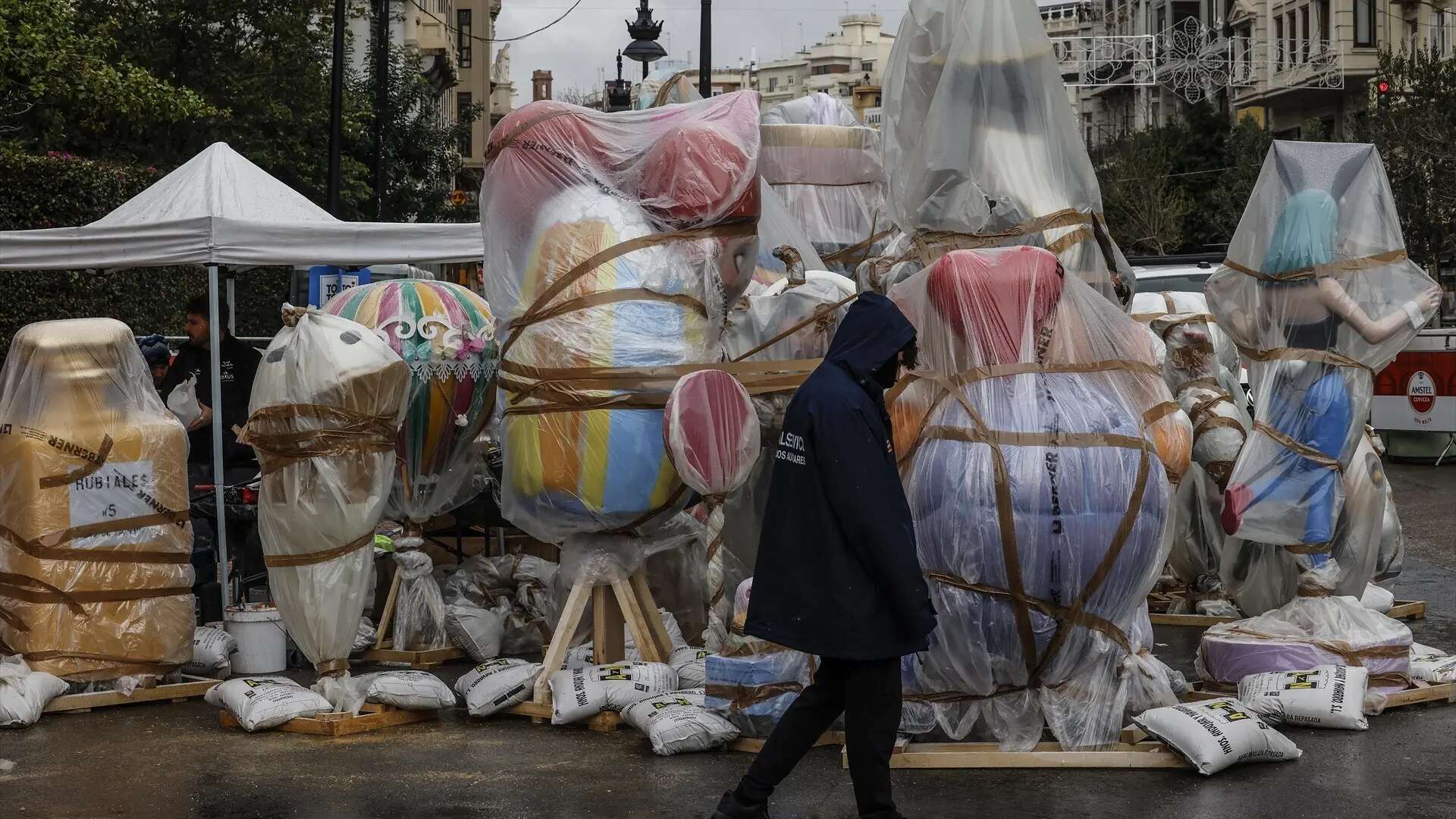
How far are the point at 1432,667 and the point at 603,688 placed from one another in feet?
12.1

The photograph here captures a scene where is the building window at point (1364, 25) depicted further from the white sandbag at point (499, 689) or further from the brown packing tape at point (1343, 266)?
the white sandbag at point (499, 689)

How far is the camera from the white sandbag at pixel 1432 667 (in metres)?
7.78

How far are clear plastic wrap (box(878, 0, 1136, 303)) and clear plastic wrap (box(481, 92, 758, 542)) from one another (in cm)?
80

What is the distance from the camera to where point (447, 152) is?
35031 mm

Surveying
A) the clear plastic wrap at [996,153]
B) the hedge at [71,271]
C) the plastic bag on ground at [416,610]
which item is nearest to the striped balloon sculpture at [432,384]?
the plastic bag on ground at [416,610]

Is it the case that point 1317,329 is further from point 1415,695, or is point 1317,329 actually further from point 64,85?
point 64,85

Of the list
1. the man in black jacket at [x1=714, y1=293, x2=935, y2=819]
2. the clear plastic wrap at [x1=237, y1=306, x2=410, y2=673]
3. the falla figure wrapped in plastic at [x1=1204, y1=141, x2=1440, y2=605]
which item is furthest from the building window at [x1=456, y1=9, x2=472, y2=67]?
the man in black jacket at [x1=714, y1=293, x2=935, y2=819]

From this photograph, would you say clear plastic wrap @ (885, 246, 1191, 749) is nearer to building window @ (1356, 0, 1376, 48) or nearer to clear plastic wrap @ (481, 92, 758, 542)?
clear plastic wrap @ (481, 92, 758, 542)

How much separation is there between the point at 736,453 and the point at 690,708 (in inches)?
41.3

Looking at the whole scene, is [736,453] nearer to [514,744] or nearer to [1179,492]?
[514,744]

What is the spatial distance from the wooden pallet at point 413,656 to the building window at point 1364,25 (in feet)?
133

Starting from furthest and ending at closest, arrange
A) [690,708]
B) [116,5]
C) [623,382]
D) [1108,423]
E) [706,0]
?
1. [116,5]
2. [706,0]
3. [623,382]
4. [690,708]
5. [1108,423]

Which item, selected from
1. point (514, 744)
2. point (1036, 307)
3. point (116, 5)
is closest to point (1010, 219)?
point (1036, 307)

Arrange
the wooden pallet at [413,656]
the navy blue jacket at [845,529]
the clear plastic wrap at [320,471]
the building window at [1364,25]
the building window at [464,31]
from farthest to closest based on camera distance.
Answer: the building window at [464,31] → the building window at [1364,25] → the wooden pallet at [413,656] → the clear plastic wrap at [320,471] → the navy blue jacket at [845,529]
